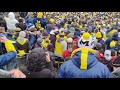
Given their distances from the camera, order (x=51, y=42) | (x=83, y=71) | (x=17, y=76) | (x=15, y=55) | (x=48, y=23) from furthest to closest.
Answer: (x=48, y=23) → (x=51, y=42) → (x=15, y=55) → (x=17, y=76) → (x=83, y=71)

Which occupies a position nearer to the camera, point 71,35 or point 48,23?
point 71,35

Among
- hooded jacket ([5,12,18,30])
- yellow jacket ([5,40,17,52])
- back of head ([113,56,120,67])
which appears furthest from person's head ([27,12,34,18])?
back of head ([113,56,120,67])

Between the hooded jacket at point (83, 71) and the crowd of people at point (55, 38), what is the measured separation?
2cm

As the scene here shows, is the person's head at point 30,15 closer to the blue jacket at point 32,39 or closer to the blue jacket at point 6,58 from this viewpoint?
Result: the blue jacket at point 32,39

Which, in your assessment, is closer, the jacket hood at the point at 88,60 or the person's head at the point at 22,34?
the jacket hood at the point at 88,60

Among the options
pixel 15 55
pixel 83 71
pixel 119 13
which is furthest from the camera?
pixel 119 13

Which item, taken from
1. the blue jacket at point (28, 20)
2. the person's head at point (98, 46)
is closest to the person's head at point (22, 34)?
the blue jacket at point (28, 20)

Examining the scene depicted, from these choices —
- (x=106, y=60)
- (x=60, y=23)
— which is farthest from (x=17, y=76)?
(x=60, y=23)

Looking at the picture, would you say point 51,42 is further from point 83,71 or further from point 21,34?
point 83,71

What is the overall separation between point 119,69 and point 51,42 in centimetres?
113

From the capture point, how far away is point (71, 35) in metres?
4.56

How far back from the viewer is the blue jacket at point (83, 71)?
3.00m
